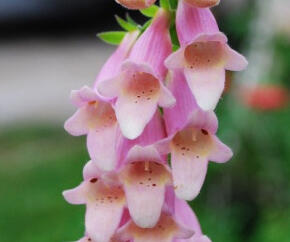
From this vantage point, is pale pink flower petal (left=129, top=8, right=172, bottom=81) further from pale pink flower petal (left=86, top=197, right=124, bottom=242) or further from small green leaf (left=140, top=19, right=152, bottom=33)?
pale pink flower petal (left=86, top=197, right=124, bottom=242)

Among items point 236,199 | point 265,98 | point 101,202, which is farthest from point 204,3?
point 236,199

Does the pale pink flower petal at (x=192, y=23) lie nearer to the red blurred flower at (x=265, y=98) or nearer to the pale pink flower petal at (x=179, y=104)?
the pale pink flower petal at (x=179, y=104)

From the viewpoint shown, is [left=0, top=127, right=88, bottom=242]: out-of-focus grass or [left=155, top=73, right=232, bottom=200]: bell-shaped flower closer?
[left=155, top=73, right=232, bottom=200]: bell-shaped flower

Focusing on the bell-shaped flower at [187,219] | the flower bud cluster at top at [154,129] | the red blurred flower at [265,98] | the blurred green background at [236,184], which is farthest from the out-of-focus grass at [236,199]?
the flower bud cluster at top at [154,129]

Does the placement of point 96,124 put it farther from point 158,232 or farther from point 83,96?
point 158,232

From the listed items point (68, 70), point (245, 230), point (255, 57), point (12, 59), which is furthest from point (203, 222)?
point (12, 59)

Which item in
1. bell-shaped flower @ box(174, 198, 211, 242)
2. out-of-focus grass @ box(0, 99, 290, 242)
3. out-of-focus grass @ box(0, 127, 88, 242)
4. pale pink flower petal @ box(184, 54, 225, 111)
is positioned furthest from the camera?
out-of-focus grass @ box(0, 127, 88, 242)

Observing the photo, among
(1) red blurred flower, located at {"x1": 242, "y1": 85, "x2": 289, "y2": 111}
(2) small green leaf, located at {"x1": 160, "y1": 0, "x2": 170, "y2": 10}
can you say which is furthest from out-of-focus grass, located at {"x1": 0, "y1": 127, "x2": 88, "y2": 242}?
(2) small green leaf, located at {"x1": 160, "y1": 0, "x2": 170, "y2": 10}
